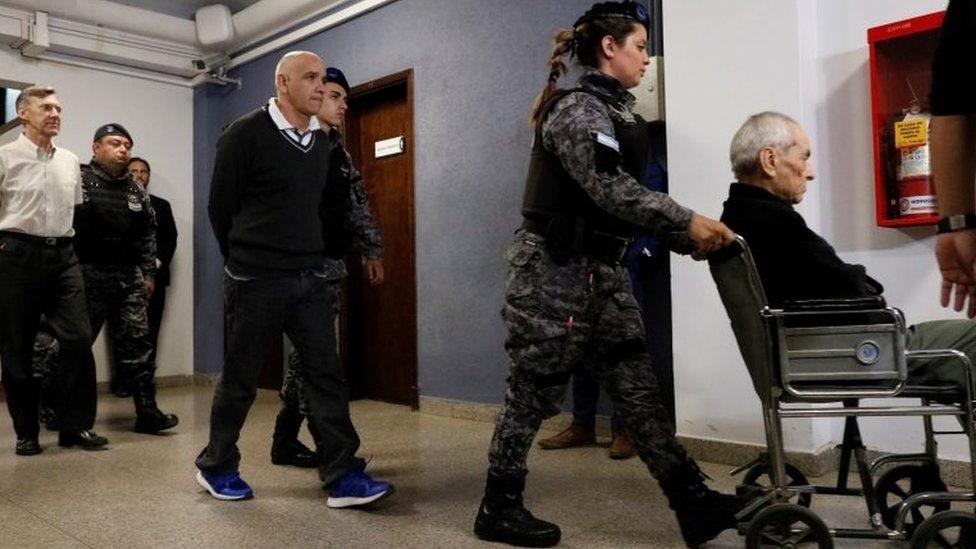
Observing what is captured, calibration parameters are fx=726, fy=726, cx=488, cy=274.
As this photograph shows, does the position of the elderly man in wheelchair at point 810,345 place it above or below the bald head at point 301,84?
below

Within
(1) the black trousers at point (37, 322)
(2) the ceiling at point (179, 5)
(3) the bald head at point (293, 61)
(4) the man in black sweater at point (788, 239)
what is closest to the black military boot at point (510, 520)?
(4) the man in black sweater at point (788, 239)

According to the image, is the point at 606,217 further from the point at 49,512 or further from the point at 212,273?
the point at 212,273

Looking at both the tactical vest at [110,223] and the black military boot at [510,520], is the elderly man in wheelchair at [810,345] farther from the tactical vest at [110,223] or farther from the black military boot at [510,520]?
the tactical vest at [110,223]

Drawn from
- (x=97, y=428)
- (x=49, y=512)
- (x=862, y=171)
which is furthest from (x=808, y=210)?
(x=97, y=428)

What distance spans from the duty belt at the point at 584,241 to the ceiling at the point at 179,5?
4813 mm

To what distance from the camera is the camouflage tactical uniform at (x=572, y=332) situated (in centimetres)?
194

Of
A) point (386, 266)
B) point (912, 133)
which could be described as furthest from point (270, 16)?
point (912, 133)

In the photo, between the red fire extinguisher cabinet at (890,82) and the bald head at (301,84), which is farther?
the red fire extinguisher cabinet at (890,82)

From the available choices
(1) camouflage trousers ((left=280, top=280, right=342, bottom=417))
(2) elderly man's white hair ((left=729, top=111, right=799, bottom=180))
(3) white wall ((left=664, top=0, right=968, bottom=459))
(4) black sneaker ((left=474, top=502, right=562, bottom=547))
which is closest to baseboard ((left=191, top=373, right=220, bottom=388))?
(1) camouflage trousers ((left=280, top=280, right=342, bottom=417))

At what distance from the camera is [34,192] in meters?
3.43

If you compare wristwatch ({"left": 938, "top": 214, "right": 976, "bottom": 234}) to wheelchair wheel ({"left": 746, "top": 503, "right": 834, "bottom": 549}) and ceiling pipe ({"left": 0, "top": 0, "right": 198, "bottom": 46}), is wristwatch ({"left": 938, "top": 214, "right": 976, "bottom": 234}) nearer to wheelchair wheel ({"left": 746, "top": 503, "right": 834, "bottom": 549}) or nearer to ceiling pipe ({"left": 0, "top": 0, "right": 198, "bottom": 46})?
wheelchair wheel ({"left": 746, "top": 503, "right": 834, "bottom": 549})

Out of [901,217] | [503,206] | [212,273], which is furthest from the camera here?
[212,273]

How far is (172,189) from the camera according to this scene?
21.0 feet

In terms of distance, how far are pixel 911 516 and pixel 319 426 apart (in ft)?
5.94
